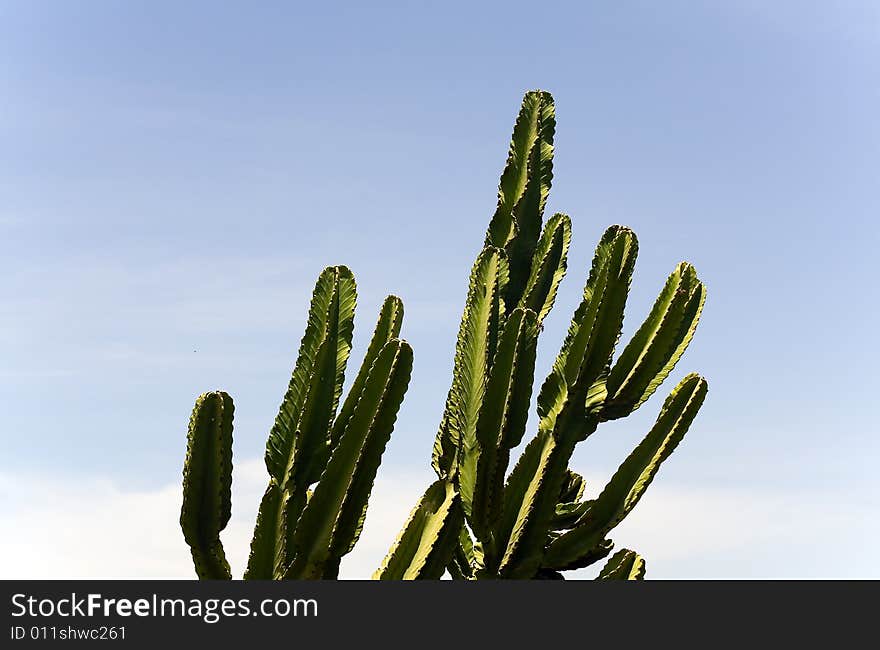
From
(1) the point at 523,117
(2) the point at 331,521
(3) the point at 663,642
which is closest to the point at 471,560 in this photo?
(2) the point at 331,521

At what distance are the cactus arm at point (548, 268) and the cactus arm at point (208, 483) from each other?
2353 millimetres

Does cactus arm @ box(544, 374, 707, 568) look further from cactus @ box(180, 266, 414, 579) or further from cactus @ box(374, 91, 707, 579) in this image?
cactus @ box(180, 266, 414, 579)

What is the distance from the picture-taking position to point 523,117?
7273 mm

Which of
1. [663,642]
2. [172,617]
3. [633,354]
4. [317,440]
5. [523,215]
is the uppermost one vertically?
[523,215]

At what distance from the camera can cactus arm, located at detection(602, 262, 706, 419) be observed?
6.46m

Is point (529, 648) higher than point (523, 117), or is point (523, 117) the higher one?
point (523, 117)

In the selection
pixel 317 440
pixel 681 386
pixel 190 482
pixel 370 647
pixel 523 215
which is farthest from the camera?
pixel 523 215

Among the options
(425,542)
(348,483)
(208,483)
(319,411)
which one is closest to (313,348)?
(319,411)

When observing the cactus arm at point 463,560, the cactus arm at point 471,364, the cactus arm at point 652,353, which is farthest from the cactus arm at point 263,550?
the cactus arm at point 652,353

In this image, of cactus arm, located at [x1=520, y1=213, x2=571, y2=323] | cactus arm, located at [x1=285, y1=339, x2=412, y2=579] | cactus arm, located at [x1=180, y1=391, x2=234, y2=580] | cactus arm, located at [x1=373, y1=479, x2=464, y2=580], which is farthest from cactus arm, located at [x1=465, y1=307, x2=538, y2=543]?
cactus arm, located at [x1=180, y1=391, x2=234, y2=580]

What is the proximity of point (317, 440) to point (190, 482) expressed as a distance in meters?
0.72

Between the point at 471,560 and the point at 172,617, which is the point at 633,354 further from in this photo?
the point at 172,617

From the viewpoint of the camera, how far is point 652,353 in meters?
6.50

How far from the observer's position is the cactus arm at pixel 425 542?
17.9 feet
